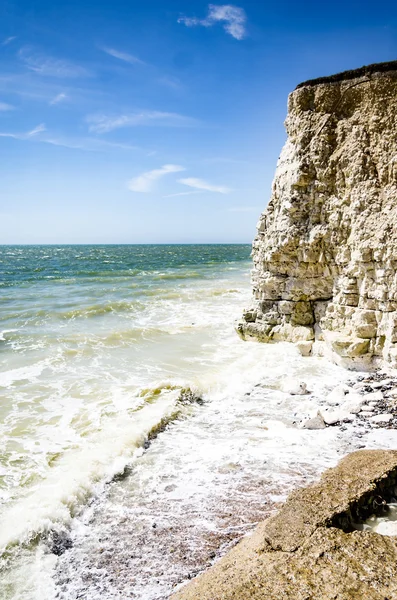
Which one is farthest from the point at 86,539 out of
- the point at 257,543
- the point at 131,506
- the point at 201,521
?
the point at 257,543

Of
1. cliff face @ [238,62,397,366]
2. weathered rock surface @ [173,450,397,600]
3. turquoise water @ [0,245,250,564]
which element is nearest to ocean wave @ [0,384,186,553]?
turquoise water @ [0,245,250,564]

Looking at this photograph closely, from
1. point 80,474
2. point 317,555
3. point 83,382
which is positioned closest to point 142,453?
point 80,474

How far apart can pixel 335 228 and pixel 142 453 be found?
29.8 ft

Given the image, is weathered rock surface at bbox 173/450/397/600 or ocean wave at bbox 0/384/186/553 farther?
ocean wave at bbox 0/384/186/553

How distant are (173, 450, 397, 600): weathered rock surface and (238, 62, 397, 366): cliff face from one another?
6.53 metres

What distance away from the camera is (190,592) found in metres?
3.60

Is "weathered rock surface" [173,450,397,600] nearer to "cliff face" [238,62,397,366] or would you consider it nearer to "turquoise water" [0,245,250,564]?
"turquoise water" [0,245,250,564]

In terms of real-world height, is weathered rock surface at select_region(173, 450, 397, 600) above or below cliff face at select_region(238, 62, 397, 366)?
below

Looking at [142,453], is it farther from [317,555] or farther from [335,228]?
[335,228]

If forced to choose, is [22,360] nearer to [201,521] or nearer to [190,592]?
[201,521]

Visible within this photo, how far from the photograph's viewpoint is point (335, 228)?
1199cm

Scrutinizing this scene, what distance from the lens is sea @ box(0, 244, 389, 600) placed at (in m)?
4.52

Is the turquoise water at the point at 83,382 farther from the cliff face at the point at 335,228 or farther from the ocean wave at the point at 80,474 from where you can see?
the cliff face at the point at 335,228

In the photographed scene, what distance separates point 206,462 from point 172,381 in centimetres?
414
